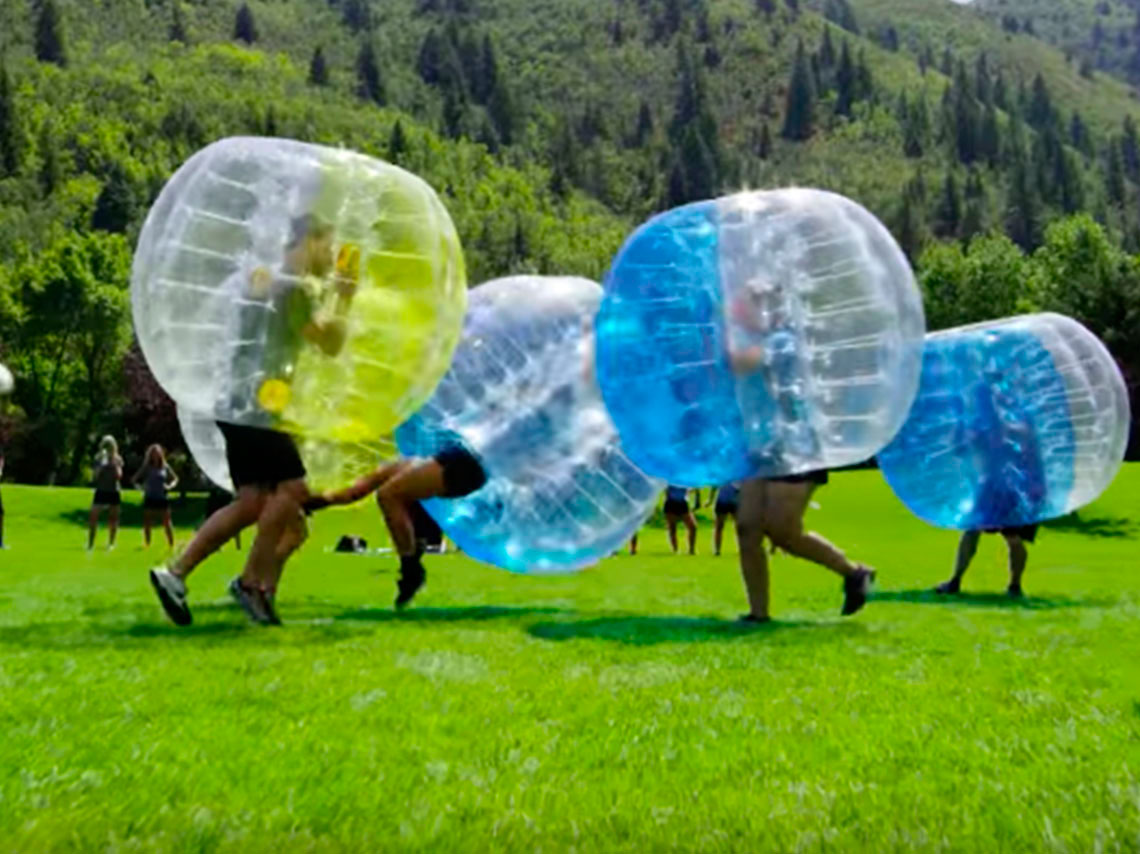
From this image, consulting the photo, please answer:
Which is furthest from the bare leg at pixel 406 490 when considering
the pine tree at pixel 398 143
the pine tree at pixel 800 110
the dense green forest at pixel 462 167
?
the pine tree at pixel 800 110

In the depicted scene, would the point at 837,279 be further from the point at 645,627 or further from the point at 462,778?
the point at 462,778

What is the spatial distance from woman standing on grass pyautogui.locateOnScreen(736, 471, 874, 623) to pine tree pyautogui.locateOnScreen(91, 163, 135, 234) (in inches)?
4500

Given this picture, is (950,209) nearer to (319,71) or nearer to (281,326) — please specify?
(319,71)

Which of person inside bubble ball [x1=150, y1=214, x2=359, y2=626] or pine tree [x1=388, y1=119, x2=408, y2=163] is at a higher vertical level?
pine tree [x1=388, y1=119, x2=408, y2=163]

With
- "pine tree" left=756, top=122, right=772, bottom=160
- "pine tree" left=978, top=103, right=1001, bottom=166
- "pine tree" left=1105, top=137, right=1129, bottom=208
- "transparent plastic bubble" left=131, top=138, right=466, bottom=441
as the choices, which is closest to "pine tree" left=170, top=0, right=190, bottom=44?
"pine tree" left=756, top=122, right=772, bottom=160

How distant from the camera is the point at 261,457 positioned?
7.74 metres

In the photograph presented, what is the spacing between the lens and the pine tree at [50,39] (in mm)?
159500

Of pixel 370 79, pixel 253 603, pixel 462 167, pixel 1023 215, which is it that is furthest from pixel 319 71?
pixel 253 603

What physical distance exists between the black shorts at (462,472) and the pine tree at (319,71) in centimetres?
17959

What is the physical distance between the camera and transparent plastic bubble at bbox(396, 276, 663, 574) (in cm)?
891

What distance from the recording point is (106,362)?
6106 cm

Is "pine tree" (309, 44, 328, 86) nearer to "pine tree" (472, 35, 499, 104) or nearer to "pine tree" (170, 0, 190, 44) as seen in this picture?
"pine tree" (170, 0, 190, 44)

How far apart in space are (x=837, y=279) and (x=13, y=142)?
438 ft

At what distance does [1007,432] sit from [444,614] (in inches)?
202
